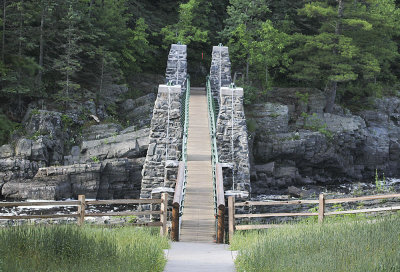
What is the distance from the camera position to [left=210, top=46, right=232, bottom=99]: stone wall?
2858 cm

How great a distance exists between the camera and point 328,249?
32.5ft

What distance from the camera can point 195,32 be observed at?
3769 centimetres

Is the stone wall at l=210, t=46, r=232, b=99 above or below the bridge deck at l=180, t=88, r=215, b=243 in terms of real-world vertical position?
above

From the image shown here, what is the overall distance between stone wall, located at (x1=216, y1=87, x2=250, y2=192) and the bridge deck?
2.18 feet

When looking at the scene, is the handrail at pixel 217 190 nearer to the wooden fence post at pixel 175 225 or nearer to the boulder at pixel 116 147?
the wooden fence post at pixel 175 225

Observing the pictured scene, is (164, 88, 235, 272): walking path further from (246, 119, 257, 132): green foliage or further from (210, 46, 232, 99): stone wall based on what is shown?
(246, 119, 257, 132): green foliage

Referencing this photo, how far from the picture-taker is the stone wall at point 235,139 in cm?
1917

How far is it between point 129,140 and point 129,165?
151 cm

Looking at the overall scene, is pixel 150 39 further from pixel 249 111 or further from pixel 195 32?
pixel 249 111

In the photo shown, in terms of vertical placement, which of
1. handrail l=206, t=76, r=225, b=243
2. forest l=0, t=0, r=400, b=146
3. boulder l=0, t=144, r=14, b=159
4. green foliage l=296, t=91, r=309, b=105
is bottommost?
handrail l=206, t=76, r=225, b=243

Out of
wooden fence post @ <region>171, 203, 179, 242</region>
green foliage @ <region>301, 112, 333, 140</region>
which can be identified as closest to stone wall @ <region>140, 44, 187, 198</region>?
wooden fence post @ <region>171, 203, 179, 242</region>

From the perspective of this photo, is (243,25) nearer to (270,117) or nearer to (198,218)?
(270,117)

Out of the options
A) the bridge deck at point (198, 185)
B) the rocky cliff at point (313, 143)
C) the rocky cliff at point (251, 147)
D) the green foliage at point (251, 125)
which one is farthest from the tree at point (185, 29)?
the bridge deck at point (198, 185)

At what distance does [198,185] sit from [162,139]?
10.1 feet
